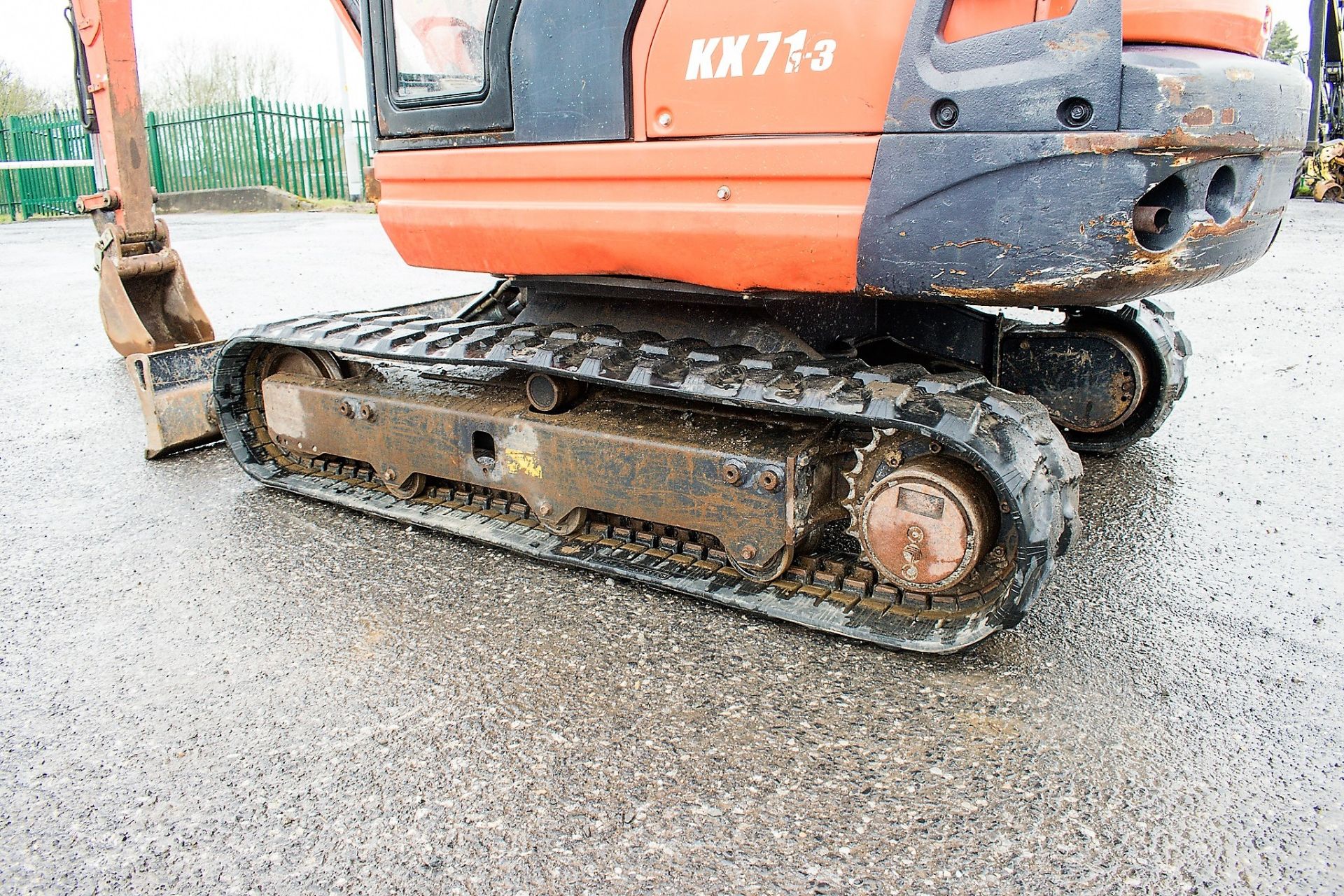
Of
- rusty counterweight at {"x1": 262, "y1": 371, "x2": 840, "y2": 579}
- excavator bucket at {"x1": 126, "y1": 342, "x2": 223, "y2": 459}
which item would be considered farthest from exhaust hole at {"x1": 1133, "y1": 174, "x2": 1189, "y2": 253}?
excavator bucket at {"x1": 126, "y1": 342, "x2": 223, "y2": 459}

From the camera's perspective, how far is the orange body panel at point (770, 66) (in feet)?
8.21

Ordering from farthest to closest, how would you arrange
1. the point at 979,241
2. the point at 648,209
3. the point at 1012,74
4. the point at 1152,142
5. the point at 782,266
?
the point at 648,209 < the point at 782,266 < the point at 979,241 < the point at 1012,74 < the point at 1152,142

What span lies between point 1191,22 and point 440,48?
229 cm

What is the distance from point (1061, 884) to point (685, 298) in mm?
2056

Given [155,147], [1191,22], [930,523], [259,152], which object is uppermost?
[155,147]

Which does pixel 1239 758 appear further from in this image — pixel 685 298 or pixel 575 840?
pixel 685 298

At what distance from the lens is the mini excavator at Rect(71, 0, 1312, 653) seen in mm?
2350

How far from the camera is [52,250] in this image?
14320 mm

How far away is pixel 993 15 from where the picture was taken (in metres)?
2.38

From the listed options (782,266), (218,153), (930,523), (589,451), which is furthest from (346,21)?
(218,153)

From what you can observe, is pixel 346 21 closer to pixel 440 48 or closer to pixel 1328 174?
pixel 440 48

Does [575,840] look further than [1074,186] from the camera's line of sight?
No

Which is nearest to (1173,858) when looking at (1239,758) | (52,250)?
(1239,758)

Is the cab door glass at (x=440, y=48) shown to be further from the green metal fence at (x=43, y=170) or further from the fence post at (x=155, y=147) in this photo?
the green metal fence at (x=43, y=170)
